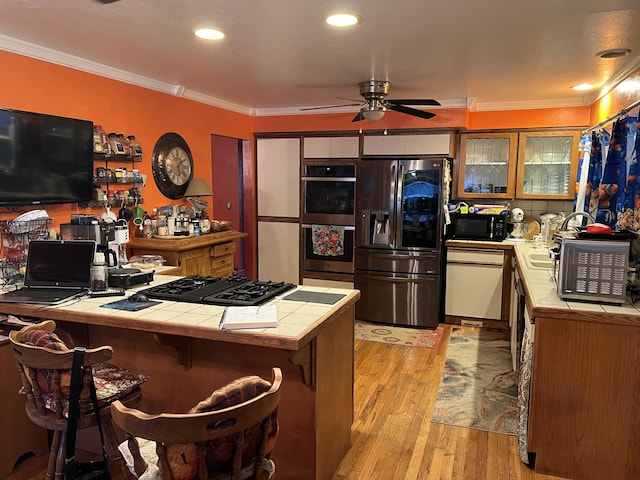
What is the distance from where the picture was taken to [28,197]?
9.89 feet

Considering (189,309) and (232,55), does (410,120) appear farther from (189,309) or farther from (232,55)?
(189,309)

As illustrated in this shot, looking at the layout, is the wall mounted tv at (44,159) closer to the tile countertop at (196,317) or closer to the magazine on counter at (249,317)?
the tile countertop at (196,317)

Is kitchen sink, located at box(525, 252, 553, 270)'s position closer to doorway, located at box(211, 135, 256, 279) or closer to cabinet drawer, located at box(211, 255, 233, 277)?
cabinet drawer, located at box(211, 255, 233, 277)

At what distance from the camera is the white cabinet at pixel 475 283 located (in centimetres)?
484

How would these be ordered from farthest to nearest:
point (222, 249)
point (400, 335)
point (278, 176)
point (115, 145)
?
point (278, 176)
point (400, 335)
point (222, 249)
point (115, 145)

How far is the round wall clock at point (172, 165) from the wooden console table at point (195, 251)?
0.53 metres

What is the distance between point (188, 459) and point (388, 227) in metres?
3.91

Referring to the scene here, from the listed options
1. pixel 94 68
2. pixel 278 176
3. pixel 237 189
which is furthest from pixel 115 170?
pixel 237 189

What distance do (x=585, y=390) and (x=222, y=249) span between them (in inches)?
122

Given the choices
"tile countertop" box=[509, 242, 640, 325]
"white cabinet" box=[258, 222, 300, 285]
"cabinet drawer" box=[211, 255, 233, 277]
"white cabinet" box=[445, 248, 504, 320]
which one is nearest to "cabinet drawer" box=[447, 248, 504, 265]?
"white cabinet" box=[445, 248, 504, 320]

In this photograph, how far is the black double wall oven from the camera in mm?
5258

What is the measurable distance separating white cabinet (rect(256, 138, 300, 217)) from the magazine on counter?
3451 millimetres

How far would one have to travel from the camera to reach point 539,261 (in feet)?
12.8

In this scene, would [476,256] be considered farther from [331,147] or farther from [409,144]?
[331,147]
